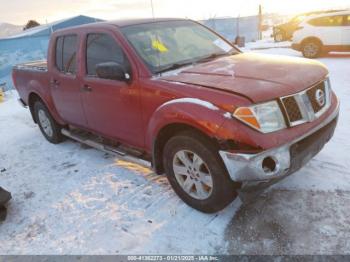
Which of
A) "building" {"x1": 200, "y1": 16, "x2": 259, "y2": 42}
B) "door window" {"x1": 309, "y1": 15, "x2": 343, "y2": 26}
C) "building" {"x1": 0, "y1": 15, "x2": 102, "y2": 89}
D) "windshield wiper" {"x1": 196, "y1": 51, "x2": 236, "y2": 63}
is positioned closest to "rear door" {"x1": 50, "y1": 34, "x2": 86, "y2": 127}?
"windshield wiper" {"x1": 196, "y1": 51, "x2": 236, "y2": 63}

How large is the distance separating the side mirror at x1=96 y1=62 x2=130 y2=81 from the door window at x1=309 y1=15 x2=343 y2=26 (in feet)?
33.7

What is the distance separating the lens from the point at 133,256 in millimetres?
2781

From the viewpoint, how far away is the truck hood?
2.68 metres

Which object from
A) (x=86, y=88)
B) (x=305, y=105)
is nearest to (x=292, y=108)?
(x=305, y=105)

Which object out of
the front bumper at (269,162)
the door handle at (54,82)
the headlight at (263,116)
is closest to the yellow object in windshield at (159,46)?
the headlight at (263,116)

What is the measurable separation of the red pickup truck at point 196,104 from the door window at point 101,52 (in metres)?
0.01

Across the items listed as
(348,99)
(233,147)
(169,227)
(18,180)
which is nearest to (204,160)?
(233,147)

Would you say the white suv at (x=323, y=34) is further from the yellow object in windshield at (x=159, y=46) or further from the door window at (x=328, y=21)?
the yellow object in windshield at (x=159, y=46)

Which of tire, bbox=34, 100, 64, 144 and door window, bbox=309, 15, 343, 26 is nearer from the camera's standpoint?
Result: tire, bbox=34, 100, 64, 144

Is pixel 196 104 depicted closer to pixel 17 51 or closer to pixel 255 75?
pixel 255 75

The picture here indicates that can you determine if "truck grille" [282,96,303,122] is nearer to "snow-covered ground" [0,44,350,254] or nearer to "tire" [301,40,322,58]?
"snow-covered ground" [0,44,350,254]

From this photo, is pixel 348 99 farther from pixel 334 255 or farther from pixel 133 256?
pixel 133 256

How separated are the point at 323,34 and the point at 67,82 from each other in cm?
994

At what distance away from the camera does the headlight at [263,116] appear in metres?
2.55
